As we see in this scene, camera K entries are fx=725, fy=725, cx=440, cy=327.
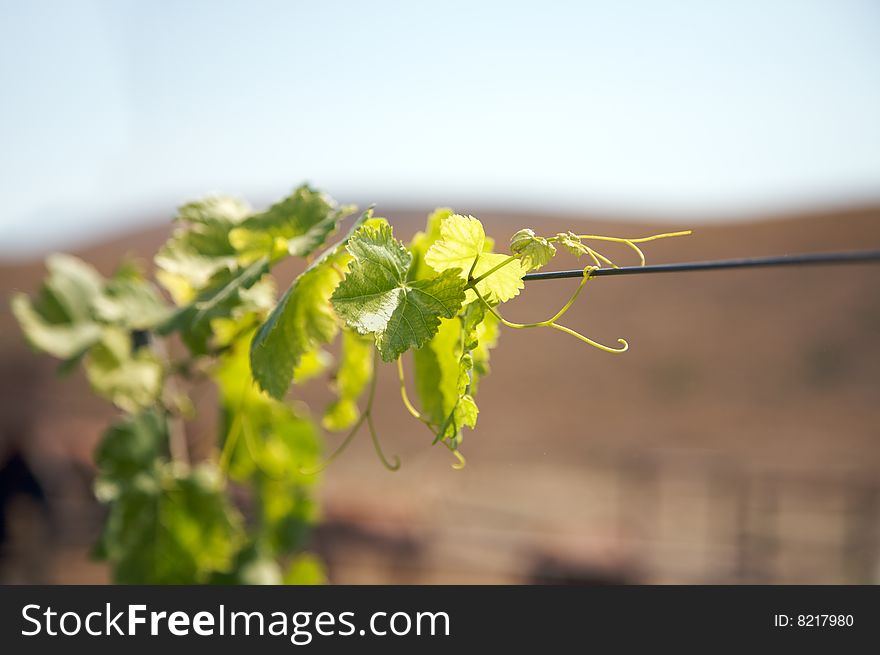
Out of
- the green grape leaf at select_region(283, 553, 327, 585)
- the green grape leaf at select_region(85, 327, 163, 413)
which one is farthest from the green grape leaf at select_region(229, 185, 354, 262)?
the green grape leaf at select_region(283, 553, 327, 585)

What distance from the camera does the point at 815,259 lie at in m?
0.53

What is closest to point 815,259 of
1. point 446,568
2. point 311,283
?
point 311,283

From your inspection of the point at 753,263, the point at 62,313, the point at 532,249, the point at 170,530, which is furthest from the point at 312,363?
the point at 753,263

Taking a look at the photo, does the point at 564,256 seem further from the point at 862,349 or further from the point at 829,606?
the point at 862,349

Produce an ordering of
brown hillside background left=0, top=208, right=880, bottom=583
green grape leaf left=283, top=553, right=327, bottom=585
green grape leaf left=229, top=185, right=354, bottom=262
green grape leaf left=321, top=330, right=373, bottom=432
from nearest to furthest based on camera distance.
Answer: green grape leaf left=229, top=185, right=354, bottom=262 → green grape leaf left=321, top=330, right=373, bottom=432 → green grape leaf left=283, top=553, right=327, bottom=585 → brown hillside background left=0, top=208, right=880, bottom=583

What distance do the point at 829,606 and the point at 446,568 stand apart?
5.23m

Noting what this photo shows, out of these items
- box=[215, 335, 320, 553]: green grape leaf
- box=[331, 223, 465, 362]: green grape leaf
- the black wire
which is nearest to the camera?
the black wire

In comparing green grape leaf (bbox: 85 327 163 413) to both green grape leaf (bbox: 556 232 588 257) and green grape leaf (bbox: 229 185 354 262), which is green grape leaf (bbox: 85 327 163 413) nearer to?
green grape leaf (bbox: 229 185 354 262)

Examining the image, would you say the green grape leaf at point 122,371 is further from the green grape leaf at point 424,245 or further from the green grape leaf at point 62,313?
the green grape leaf at point 424,245

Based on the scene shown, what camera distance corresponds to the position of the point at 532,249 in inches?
26.8

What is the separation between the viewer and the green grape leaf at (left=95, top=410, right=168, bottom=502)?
4.09ft

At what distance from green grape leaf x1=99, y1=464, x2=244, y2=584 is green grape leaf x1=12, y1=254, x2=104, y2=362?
291 millimetres

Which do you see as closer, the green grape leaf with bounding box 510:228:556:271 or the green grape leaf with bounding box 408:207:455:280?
the green grape leaf with bounding box 510:228:556:271

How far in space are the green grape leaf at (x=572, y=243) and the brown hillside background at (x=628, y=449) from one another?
0.22 feet
